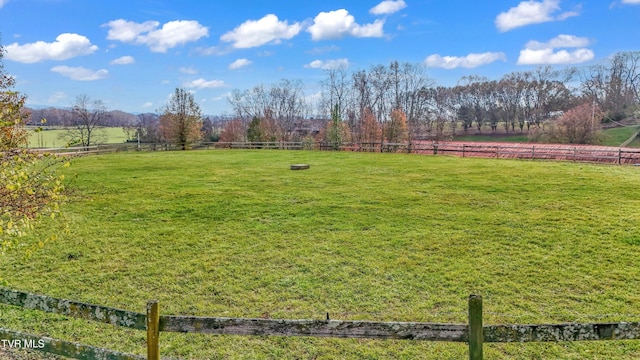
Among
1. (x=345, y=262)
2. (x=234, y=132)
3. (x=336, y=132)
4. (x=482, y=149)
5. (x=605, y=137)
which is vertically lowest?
(x=345, y=262)

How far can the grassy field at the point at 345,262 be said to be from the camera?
5133 millimetres

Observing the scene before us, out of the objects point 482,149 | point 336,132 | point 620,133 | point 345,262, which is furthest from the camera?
point 620,133

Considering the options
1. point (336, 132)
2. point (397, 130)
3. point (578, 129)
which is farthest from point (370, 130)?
point (578, 129)

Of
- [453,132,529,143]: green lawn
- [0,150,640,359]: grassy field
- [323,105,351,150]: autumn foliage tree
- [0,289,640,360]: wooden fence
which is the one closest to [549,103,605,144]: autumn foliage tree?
[453,132,529,143]: green lawn

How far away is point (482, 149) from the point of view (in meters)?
29.3

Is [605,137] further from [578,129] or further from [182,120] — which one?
[182,120]

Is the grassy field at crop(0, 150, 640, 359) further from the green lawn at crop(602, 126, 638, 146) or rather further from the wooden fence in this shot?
the green lawn at crop(602, 126, 638, 146)

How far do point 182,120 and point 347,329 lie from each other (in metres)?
42.8

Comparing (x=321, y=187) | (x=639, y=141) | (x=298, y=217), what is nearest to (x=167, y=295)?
(x=298, y=217)

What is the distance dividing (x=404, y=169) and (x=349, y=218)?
34.9 feet

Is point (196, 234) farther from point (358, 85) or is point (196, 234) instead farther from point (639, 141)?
point (639, 141)

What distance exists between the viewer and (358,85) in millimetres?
55781

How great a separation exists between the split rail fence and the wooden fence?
41.2 feet

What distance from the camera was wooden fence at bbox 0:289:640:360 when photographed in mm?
2490
